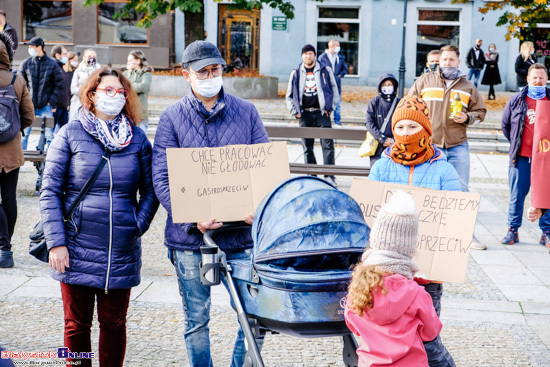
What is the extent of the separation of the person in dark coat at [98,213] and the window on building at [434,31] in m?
28.0

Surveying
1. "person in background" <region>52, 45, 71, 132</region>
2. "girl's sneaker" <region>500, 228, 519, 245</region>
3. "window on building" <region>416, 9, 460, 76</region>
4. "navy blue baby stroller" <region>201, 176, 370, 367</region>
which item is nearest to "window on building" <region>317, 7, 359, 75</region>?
"window on building" <region>416, 9, 460, 76</region>

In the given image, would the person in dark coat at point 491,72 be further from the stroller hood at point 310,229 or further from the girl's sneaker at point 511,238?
the stroller hood at point 310,229

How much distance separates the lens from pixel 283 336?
5.77 m

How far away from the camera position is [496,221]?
10094 millimetres

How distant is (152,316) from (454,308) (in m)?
2.48

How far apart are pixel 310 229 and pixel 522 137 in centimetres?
A: 598

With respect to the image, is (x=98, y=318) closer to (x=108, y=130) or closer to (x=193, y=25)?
(x=108, y=130)

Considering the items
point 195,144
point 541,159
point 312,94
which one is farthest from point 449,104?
point 195,144

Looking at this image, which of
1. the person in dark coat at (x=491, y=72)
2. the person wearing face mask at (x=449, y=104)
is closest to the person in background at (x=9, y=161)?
the person wearing face mask at (x=449, y=104)

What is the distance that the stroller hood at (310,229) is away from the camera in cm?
340

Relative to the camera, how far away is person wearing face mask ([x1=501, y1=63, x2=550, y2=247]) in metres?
8.56

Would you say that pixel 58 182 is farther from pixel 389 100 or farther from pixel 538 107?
pixel 389 100

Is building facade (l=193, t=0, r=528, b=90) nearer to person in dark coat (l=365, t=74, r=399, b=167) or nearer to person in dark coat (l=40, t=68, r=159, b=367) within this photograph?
person in dark coat (l=365, t=74, r=399, b=167)

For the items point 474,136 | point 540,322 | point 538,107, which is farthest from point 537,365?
point 474,136
